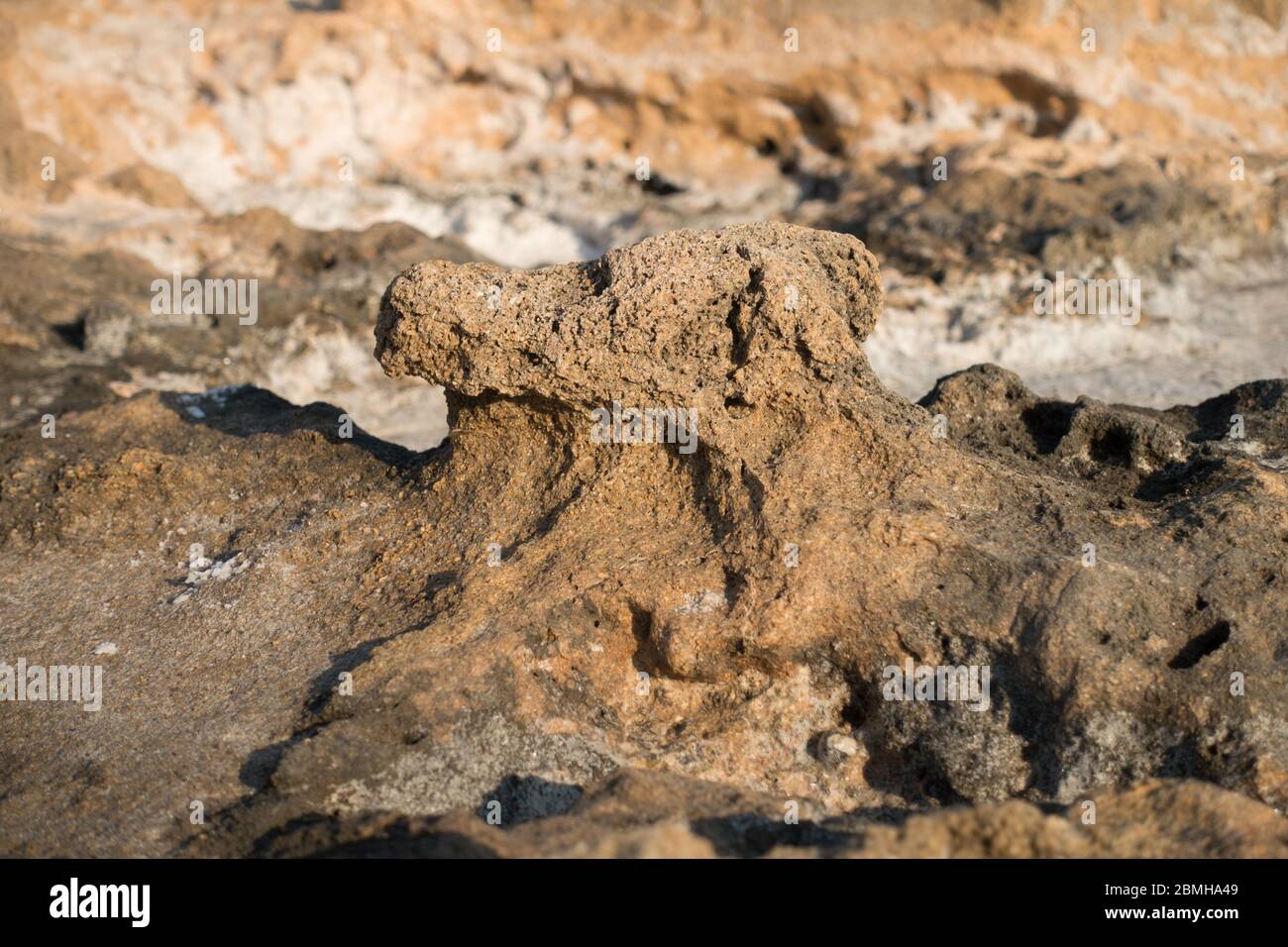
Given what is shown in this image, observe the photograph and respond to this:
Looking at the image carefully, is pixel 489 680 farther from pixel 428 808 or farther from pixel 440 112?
pixel 440 112

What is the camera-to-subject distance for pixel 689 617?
4.09 m

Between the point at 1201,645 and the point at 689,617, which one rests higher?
the point at 689,617

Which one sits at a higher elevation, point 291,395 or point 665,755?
point 291,395

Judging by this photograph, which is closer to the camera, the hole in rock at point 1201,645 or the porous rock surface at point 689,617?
the porous rock surface at point 689,617

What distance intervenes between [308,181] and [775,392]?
32.0ft

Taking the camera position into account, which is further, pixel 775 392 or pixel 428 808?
pixel 775 392

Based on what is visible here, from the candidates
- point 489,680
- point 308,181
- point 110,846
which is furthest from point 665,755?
point 308,181

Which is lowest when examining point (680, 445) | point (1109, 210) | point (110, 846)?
point (110, 846)

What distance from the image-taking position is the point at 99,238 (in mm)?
11000

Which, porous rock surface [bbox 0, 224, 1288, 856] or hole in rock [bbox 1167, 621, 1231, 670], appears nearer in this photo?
porous rock surface [bbox 0, 224, 1288, 856]

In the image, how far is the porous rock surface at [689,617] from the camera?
11.8 ft

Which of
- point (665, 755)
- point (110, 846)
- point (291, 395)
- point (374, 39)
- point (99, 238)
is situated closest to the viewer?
point (110, 846)

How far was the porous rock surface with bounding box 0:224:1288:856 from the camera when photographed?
141 inches

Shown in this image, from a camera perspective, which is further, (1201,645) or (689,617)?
(689,617)
